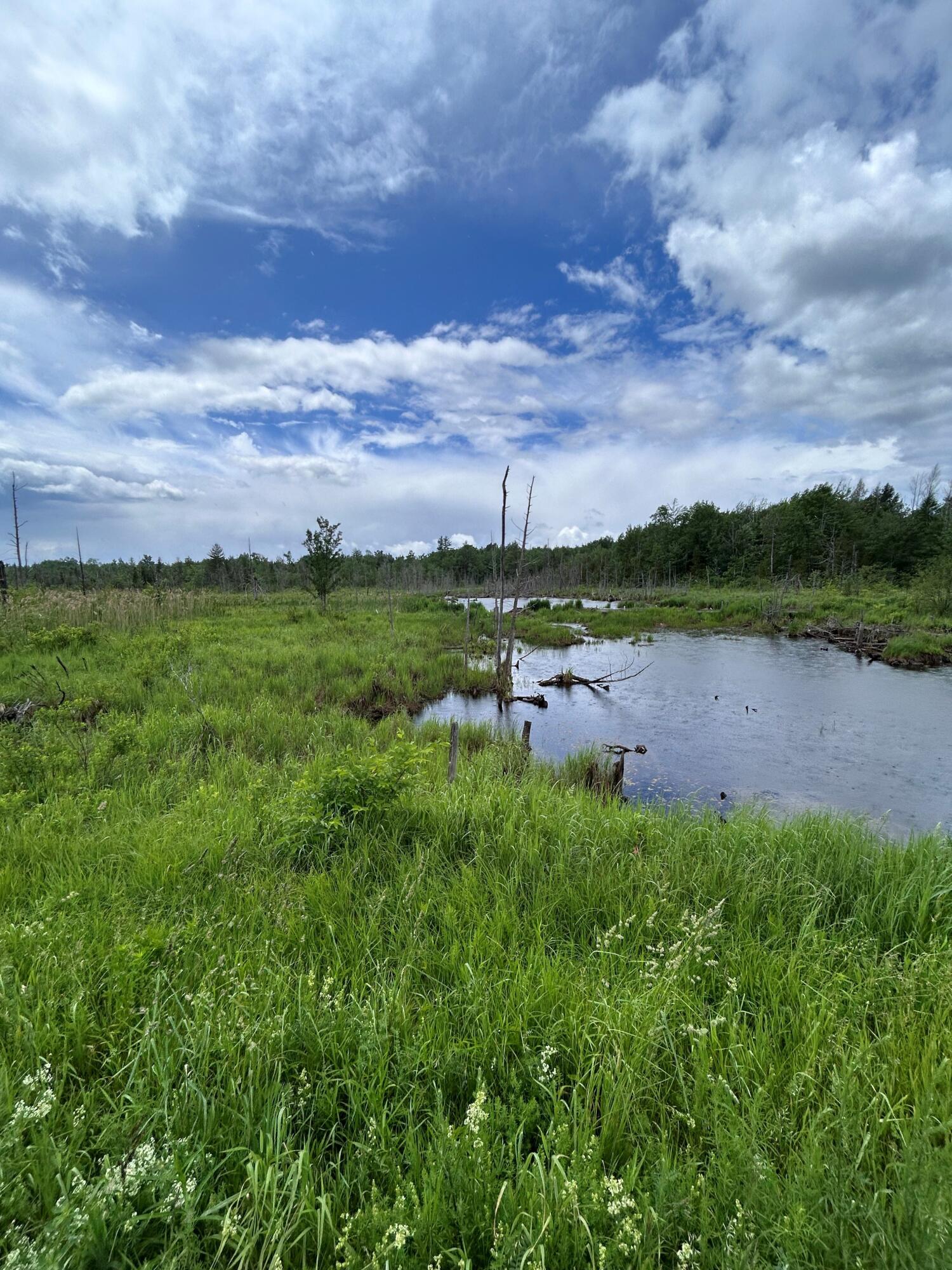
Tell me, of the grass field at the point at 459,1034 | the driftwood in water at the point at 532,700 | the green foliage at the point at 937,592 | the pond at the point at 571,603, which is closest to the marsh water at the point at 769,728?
the driftwood in water at the point at 532,700

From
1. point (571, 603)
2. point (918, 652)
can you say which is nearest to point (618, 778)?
point (918, 652)

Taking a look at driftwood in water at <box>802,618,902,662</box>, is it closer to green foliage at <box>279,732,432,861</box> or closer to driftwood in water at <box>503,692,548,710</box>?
driftwood in water at <box>503,692,548,710</box>

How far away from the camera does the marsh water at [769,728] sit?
736 cm

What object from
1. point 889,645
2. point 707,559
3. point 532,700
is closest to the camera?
point 532,700

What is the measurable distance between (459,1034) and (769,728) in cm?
1070

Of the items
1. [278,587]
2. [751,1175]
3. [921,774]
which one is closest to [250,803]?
[751,1175]

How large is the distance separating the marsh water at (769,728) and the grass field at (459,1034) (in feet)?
10.4

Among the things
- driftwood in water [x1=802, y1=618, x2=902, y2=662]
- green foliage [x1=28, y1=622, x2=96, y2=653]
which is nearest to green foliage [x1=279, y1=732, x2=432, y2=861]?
green foliage [x1=28, y1=622, x2=96, y2=653]

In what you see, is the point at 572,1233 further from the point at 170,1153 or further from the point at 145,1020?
the point at 145,1020

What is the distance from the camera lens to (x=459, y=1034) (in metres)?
2.22

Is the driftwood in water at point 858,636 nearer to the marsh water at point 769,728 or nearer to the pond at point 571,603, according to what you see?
the marsh water at point 769,728

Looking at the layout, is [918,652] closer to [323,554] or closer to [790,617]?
[790,617]

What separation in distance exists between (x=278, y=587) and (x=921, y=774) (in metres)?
66.1

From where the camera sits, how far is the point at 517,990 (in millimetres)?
2357
